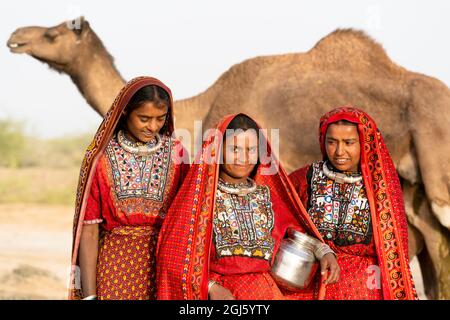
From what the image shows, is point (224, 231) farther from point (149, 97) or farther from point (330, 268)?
point (149, 97)

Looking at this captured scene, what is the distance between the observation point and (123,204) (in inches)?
156

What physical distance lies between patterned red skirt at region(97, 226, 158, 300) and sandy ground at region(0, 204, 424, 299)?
4403mm

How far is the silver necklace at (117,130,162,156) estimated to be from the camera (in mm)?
4051

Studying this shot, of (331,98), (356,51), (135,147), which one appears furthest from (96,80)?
(135,147)

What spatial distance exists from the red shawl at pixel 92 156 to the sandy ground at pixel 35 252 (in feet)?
14.3

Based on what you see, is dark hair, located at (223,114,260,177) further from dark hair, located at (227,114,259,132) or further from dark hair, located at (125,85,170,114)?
dark hair, located at (125,85,170,114)

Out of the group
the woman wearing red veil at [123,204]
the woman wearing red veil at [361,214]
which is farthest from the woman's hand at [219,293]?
the woman wearing red veil at [361,214]

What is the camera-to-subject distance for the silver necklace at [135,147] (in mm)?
4051

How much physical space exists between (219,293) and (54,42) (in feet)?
18.3

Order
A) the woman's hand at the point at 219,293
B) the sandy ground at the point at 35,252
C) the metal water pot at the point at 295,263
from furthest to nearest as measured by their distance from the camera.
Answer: the sandy ground at the point at 35,252 → the metal water pot at the point at 295,263 → the woman's hand at the point at 219,293

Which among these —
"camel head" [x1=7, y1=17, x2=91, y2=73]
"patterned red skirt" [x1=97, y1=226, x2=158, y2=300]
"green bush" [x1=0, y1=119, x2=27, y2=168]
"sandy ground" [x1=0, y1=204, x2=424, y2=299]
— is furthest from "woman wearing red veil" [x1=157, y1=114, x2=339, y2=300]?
"green bush" [x1=0, y1=119, x2=27, y2=168]

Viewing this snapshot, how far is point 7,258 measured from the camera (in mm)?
11109

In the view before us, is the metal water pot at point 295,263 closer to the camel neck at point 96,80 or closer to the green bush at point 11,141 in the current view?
the camel neck at point 96,80
